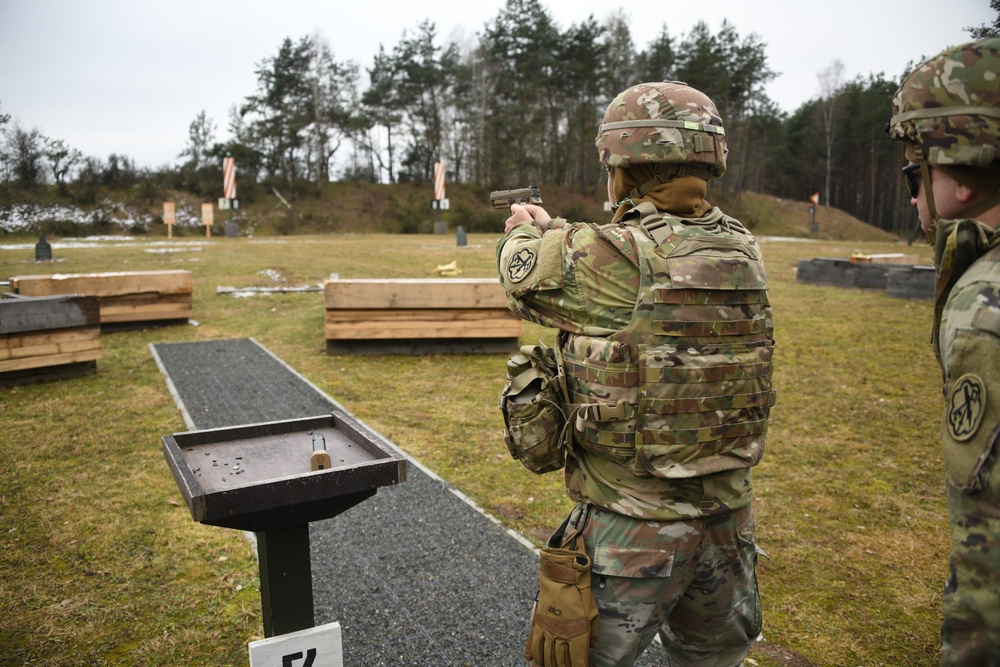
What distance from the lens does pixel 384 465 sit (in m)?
2.27

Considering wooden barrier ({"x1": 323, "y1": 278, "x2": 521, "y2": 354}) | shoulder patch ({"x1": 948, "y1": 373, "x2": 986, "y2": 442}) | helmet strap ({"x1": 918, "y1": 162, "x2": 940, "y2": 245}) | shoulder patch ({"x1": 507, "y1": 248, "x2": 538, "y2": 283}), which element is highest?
helmet strap ({"x1": 918, "y1": 162, "x2": 940, "y2": 245})

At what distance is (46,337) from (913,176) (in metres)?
7.86

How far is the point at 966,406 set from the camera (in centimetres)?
126

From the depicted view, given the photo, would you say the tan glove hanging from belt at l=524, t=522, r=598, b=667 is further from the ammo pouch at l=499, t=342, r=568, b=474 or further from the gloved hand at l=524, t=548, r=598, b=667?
the ammo pouch at l=499, t=342, r=568, b=474

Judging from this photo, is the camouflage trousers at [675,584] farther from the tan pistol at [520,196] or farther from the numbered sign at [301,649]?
the tan pistol at [520,196]

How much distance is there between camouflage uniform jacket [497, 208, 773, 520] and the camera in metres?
1.99

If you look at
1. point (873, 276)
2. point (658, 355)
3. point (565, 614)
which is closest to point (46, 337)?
point (565, 614)

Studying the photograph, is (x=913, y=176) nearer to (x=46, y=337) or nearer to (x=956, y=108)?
(x=956, y=108)

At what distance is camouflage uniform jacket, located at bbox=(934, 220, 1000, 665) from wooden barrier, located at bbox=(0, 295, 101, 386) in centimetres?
778

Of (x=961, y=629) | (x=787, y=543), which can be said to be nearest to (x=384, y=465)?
(x=961, y=629)

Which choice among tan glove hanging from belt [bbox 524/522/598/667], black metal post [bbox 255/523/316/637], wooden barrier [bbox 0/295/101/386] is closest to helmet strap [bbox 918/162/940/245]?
tan glove hanging from belt [bbox 524/522/598/667]

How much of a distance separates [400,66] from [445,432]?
140 feet

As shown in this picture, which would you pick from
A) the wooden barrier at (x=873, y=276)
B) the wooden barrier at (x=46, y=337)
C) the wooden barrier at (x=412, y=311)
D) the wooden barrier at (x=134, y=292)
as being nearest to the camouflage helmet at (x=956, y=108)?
the wooden barrier at (x=412, y=311)

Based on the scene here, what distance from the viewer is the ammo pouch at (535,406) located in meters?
2.12
